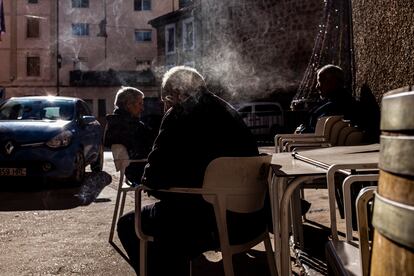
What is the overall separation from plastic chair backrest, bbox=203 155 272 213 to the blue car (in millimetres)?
5658

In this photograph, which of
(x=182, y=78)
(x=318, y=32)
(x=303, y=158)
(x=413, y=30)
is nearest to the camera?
(x=303, y=158)

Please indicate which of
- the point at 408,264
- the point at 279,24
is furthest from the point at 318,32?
the point at 408,264

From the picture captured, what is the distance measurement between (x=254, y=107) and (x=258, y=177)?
1979 centimetres

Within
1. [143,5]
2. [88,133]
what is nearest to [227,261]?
[88,133]

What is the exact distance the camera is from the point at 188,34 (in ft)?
105

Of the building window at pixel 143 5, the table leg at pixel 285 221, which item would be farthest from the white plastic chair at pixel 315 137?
the building window at pixel 143 5

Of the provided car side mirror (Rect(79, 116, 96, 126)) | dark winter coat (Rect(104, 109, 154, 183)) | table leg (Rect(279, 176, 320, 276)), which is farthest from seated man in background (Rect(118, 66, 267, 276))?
car side mirror (Rect(79, 116, 96, 126))

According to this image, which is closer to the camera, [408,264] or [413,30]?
[408,264]

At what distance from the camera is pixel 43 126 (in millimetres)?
7887

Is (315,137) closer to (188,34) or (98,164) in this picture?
(98,164)

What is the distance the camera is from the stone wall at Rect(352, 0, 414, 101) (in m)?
4.43

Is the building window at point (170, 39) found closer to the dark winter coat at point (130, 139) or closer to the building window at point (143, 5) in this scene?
the building window at point (143, 5)

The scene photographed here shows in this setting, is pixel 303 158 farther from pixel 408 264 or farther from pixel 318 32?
pixel 318 32

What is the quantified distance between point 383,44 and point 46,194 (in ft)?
15.6
